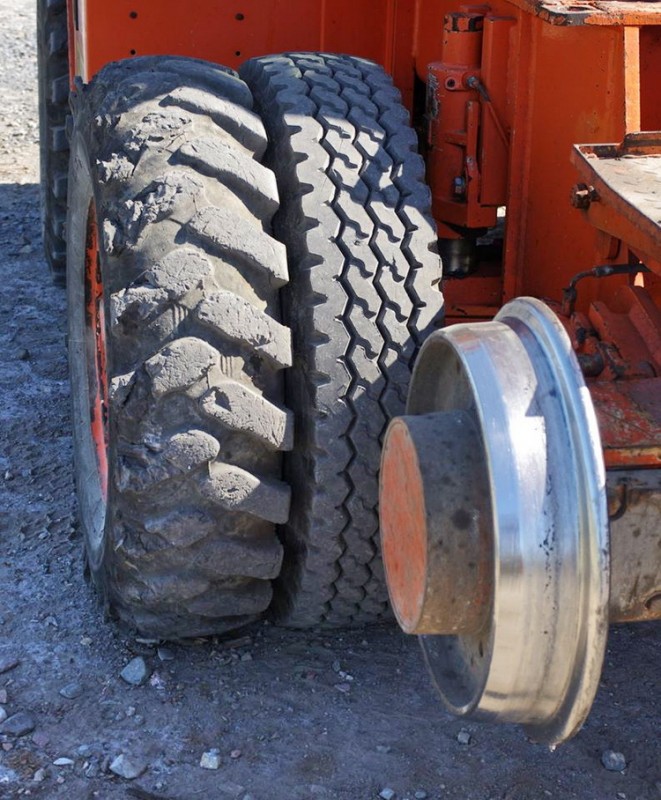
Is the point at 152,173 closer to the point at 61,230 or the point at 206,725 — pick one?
the point at 206,725

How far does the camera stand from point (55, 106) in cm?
554

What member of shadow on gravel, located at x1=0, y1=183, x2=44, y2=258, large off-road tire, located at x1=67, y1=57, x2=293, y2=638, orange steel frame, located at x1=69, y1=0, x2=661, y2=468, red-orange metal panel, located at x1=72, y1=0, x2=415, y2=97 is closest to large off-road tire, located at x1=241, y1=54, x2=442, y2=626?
large off-road tire, located at x1=67, y1=57, x2=293, y2=638

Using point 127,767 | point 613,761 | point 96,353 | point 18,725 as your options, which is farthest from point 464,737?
point 96,353

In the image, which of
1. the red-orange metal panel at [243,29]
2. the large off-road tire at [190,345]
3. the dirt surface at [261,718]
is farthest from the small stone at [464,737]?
the red-orange metal panel at [243,29]

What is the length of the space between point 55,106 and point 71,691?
3.18 meters

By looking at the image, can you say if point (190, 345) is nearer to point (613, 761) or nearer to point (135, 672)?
point (135, 672)

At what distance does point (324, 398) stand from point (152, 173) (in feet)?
2.10

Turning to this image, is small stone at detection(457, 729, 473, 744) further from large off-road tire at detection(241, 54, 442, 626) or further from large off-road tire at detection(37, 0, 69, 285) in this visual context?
large off-road tire at detection(37, 0, 69, 285)

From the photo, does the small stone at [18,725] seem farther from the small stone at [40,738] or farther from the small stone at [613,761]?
the small stone at [613,761]

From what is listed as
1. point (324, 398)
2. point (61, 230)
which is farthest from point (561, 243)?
point (61, 230)

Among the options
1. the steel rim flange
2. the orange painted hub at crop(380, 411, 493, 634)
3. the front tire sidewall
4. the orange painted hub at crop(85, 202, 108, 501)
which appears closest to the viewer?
the steel rim flange

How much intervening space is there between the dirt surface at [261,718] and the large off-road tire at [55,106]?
229cm

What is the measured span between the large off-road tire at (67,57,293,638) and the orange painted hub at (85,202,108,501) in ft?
2.08

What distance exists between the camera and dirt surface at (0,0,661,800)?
9.28ft
